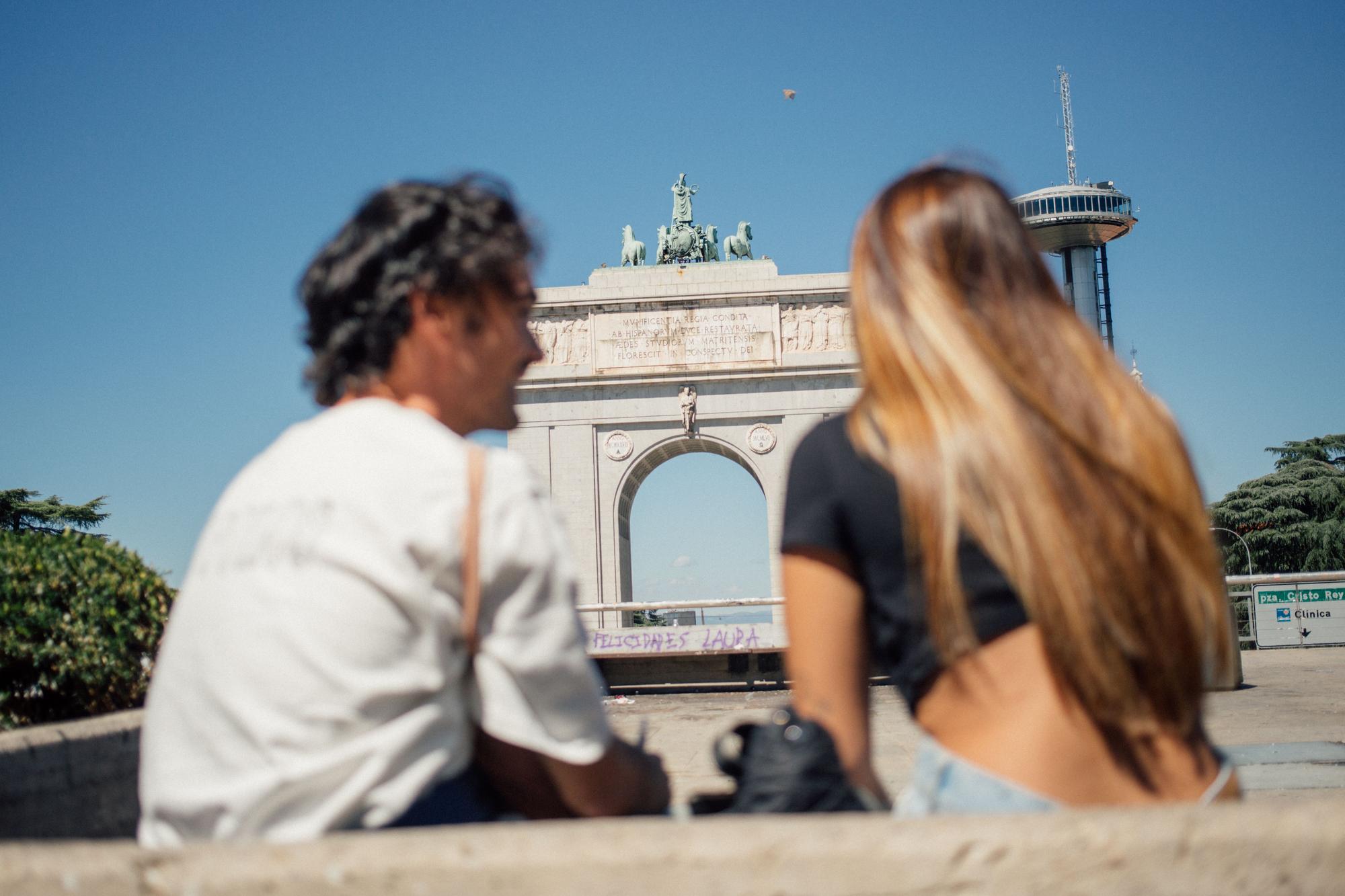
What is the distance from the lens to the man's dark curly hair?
71.1 inches

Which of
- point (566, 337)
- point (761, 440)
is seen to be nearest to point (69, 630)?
point (761, 440)

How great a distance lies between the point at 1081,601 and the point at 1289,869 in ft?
1.38

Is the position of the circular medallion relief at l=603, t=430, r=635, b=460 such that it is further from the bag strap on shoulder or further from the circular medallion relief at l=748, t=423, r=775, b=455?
the bag strap on shoulder

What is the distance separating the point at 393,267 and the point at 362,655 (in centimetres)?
67

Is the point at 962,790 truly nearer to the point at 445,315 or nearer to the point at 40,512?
the point at 445,315

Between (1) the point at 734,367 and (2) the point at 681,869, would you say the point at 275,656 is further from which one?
(1) the point at 734,367

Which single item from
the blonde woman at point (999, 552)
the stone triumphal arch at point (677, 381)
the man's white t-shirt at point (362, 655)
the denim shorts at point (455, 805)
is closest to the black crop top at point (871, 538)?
the blonde woman at point (999, 552)

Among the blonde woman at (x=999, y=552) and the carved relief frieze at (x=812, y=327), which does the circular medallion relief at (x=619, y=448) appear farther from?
the blonde woman at (x=999, y=552)

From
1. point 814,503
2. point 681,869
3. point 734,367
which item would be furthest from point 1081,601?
point 734,367

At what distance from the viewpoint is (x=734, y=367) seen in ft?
89.8

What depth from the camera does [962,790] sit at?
160 centimetres

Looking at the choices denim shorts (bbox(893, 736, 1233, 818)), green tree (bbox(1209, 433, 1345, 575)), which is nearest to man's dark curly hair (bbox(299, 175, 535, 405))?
denim shorts (bbox(893, 736, 1233, 818))

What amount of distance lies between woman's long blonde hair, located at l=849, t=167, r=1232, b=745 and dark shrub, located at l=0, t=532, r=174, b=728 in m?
3.68

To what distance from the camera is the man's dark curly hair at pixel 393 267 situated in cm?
181
